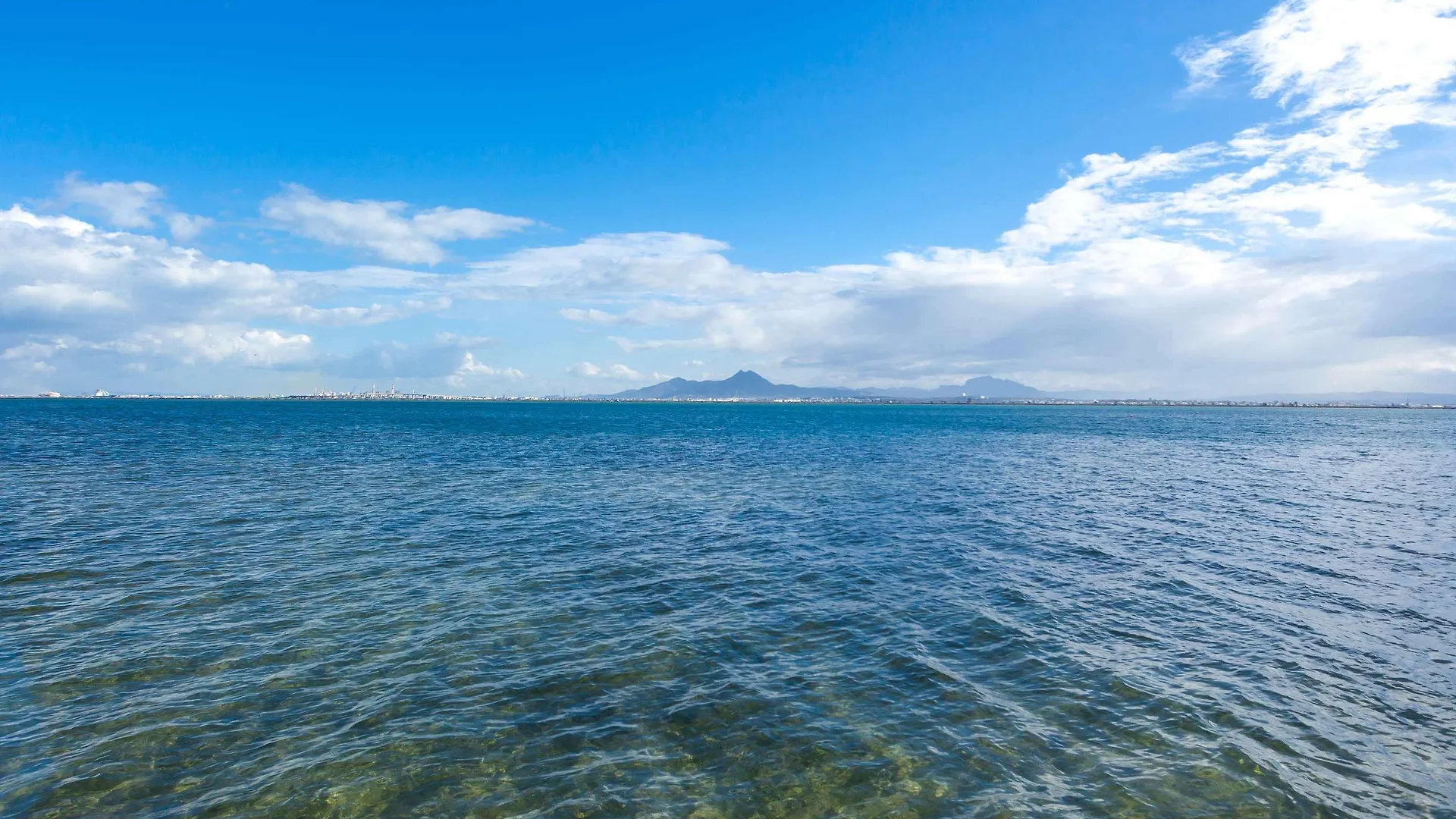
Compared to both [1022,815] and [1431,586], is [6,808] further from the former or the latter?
[1431,586]

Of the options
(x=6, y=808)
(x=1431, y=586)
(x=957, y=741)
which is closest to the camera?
(x=6, y=808)

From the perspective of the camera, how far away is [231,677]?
16.4 meters

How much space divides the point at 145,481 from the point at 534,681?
156 feet

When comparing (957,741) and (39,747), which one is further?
(957,741)

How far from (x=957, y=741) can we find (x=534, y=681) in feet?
33.0

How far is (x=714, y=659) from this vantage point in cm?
1808

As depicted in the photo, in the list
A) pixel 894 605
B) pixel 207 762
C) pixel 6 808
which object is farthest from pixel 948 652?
pixel 6 808

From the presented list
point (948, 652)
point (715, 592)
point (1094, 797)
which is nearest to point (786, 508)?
point (715, 592)

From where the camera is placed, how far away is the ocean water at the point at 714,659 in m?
12.5

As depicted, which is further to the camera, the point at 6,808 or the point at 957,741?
the point at 957,741

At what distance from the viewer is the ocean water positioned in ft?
40.9

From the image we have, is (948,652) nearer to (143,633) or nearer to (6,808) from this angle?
(6,808)

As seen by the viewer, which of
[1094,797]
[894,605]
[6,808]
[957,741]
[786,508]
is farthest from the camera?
[786,508]

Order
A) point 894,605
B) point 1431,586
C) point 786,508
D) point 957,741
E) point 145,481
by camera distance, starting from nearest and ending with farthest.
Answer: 1. point 957,741
2. point 894,605
3. point 1431,586
4. point 786,508
5. point 145,481
